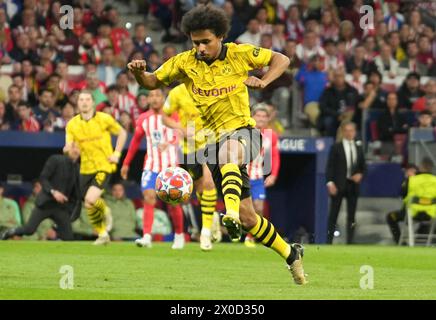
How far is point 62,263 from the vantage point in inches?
538

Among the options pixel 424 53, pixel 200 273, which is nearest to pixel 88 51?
pixel 424 53

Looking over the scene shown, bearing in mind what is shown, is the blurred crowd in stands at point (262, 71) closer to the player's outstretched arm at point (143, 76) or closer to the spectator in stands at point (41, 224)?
the spectator in stands at point (41, 224)

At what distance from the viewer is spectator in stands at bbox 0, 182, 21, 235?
20297 millimetres

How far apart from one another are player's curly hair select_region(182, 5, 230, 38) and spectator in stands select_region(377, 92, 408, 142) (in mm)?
11980

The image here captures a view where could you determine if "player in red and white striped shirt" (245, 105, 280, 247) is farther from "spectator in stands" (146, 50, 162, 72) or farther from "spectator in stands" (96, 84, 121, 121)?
"spectator in stands" (146, 50, 162, 72)

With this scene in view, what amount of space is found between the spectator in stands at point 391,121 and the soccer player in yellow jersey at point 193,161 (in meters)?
6.51

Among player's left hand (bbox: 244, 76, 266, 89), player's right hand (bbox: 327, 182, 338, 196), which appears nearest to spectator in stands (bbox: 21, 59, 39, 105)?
player's right hand (bbox: 327, 182, 338, 196)

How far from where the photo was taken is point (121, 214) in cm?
2084

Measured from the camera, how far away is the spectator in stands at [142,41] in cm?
2344

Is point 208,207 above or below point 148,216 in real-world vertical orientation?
above

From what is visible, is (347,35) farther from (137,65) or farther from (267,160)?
(137,65)

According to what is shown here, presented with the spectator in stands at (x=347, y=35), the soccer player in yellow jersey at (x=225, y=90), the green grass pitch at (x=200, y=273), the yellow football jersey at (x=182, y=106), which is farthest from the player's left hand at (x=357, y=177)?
the soccer player in yellow jersey at (x=225, y=90)

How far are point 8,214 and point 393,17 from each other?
10119mm

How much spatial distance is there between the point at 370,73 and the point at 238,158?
44.1 feet
